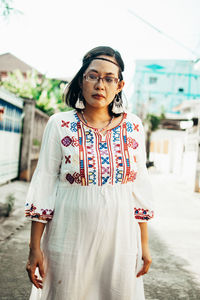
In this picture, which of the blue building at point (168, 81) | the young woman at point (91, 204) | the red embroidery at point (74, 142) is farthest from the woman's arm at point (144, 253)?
the blue building at point (168, 81)

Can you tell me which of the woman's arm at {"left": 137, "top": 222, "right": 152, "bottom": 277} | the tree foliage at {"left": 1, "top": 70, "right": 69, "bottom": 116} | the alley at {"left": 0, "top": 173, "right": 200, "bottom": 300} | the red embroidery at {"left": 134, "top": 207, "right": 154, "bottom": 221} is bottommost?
the alley at {"left": 0, "top": 173, "right": 200, "bottom": 300}

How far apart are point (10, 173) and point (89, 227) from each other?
7808 mm

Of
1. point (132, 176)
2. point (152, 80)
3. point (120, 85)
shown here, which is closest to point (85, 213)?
point (132, 176)

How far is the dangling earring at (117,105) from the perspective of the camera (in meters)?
1.79

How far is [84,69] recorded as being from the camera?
68.4 inches

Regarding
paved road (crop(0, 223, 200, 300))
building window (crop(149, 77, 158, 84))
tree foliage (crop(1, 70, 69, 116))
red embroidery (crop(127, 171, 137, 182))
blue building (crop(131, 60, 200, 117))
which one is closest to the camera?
red embroidery (crop(127, 171, 137, 182))

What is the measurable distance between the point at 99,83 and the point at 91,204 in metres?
0.58

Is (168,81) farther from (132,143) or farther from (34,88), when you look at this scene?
(132,143)

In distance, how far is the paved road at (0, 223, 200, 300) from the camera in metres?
3.05

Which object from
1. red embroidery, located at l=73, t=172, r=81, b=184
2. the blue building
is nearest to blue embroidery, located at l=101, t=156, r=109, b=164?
red embroidery, located at l=73, t=172, r=81, b=184

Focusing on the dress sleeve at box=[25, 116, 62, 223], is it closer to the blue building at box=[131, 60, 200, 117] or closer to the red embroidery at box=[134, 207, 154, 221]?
the red embroidery at box=[134, 207, 154, 221]

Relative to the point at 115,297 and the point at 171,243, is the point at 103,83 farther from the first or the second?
the point at 171,243

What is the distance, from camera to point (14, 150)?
930 centimetres

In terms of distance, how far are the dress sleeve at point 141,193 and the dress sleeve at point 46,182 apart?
401 mm
